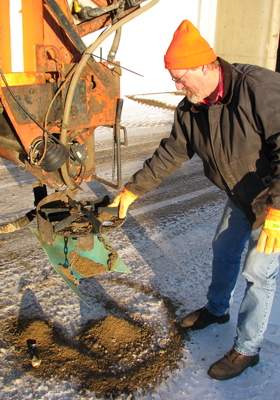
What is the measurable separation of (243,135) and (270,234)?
548mm

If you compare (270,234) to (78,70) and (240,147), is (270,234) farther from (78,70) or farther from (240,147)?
(78,70)

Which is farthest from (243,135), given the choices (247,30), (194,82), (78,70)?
(247,30)

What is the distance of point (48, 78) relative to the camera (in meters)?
2.35

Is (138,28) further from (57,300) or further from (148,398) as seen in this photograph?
(148,398)

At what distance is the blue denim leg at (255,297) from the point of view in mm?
2010

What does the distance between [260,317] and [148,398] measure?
79 cm

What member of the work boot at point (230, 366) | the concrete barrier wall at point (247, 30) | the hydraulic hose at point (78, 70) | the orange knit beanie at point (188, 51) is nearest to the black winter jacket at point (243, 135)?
the orange knit beanie at point (188, 51)

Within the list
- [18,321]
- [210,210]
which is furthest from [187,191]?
[18,321]

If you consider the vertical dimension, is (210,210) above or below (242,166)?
below

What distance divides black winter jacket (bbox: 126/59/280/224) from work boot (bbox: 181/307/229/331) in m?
0.88

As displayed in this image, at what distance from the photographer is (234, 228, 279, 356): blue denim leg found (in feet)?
6.59

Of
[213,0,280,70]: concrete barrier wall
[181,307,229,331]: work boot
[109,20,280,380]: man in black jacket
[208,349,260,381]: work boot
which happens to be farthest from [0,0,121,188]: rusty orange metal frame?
[213,0,280,70]: concrete barrier wall

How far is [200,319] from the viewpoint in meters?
2.52

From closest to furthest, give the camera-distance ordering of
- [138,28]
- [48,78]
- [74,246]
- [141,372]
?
1. [141,372]
2. [48,78]
3. [74,246]
4. [138,28]
